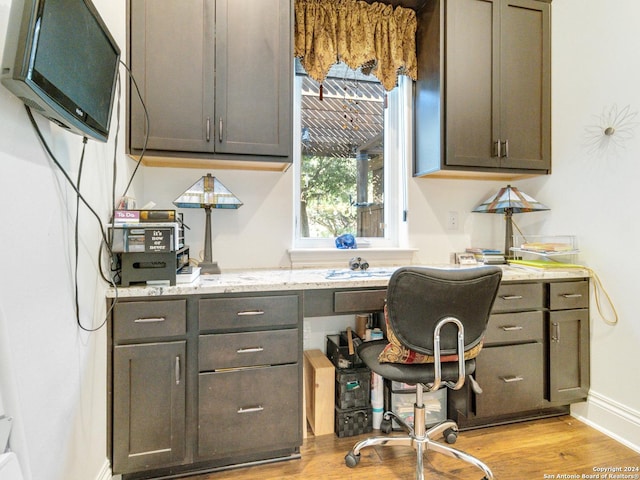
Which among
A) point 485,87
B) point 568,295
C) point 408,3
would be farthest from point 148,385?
point 408,3

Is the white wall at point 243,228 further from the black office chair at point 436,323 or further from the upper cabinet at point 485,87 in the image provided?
the black office chair at point 436,323

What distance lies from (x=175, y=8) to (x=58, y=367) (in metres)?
1.75

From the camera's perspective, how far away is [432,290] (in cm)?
128

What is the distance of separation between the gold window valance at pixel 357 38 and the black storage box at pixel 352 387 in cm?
183

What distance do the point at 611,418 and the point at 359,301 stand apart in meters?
1.61

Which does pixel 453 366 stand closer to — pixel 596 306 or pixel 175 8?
pixel 596 306

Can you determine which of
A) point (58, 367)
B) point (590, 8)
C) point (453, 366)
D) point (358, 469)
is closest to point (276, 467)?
point (358, 469)

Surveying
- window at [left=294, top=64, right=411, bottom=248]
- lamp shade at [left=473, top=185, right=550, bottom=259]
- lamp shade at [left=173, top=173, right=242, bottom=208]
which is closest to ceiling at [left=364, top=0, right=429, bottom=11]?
window at [left=294, top=64, right=411, bottom=248]

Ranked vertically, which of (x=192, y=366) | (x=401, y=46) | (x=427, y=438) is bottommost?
(x=427, y=438)

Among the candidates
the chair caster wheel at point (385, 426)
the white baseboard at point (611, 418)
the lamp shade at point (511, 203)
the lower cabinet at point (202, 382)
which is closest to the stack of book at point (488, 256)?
the lamp shade at point (511, 203)

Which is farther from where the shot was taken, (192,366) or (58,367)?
(192,366)

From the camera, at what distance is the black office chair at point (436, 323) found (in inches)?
50.5

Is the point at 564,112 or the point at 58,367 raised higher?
the point at 564,112

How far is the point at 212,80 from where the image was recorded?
5.79 feet
